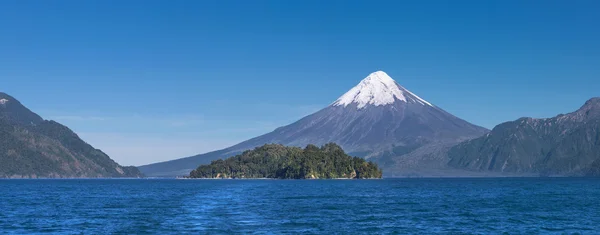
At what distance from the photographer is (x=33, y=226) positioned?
8019cm

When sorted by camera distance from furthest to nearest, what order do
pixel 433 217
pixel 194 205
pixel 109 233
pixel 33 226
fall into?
pixel 194 205
pixel 433 217
pixel 33 226
pixel 109 233

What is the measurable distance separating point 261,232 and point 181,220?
16.1 meters

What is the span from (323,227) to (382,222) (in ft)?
29.9

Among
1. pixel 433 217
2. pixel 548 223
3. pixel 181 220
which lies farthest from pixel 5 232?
pixel 548 223

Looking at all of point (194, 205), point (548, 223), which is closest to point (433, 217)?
point (548, 223)

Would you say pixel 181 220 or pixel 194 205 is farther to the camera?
pixel 194 205

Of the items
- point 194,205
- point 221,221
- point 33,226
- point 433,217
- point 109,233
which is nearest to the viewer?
point 109,233

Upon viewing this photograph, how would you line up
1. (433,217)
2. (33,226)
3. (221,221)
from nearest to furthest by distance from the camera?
1. (33,226)
2. (221,221)
3. (433,217)

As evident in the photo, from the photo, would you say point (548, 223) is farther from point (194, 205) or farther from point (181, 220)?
point (194, 205)

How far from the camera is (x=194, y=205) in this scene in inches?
4488

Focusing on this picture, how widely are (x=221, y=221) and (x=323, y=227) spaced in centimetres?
1187

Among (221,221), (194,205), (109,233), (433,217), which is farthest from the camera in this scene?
(194,205)

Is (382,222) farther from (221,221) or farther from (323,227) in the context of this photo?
(221,221)

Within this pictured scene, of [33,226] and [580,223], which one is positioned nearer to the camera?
[33,226]
